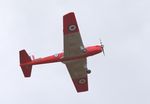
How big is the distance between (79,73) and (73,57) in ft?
11.9

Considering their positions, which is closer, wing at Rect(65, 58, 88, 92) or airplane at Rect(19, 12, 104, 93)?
airplane at Rect(19, 12, 104, 93)

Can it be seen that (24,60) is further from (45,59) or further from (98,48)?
(98,48)

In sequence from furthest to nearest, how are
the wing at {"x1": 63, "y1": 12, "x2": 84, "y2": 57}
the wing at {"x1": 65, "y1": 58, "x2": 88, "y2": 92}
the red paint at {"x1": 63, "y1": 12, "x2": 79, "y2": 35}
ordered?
the wing at {"x1": 65, "y1": 58, "x2": 88, "y2": 92}, the wing at {"x1": 63, "y1": 12, "x2": 84, "y2": 57}, the red paint at {"x1": 63, "y1": 12, "x2": 79, "y2": 35}

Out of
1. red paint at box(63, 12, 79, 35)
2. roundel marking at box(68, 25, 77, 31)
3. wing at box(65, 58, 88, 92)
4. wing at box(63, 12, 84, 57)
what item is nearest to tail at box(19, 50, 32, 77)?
wing at box(65, 58, 88, 92)

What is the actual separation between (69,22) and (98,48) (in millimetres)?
4399

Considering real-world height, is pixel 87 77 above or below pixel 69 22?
below

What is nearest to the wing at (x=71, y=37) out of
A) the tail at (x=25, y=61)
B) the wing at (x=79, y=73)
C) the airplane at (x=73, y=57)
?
the airplane at (x=73, y=57)

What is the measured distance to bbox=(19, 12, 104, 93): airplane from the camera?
56.8 metres

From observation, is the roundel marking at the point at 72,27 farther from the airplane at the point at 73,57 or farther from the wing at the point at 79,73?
the wing at the point at 79,73

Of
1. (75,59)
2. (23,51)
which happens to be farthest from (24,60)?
(75,59)

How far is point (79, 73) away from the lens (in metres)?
62.2

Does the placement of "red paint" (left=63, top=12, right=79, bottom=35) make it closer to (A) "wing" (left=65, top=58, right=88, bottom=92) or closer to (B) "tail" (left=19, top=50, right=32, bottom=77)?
(A) "wing" (left=65, top=58, right=88, bottom=92)

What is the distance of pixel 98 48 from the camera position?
59344 millimetres

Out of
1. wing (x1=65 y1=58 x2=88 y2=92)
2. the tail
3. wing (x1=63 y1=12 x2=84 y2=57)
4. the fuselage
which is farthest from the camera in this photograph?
wing (x1=65 y1=58 x2=88 y2=92)
